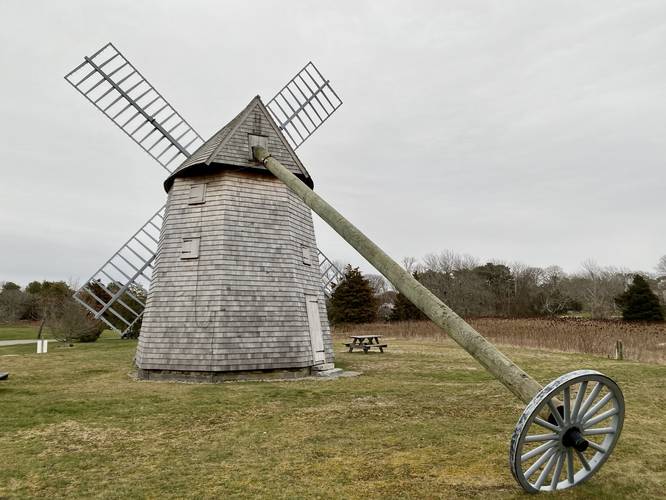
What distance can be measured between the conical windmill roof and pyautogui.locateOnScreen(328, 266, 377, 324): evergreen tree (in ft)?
89.9

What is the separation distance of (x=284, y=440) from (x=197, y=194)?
7.44 m

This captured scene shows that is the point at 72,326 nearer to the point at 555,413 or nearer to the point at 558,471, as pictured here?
the point at 558,471

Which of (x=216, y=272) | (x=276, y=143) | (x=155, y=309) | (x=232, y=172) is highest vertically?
(x=276, y=143)

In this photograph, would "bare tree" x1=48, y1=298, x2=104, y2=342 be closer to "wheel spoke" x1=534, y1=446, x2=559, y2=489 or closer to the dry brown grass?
the dry brown grass

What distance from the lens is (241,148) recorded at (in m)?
11.8

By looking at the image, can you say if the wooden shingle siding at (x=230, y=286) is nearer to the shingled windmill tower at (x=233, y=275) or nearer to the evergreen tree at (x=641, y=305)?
the shingled windmill tower at (x=233, y=275)

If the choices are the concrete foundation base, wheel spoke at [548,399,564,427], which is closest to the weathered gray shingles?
the concrete foundation base

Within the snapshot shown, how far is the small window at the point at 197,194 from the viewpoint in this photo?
1176 centimetres

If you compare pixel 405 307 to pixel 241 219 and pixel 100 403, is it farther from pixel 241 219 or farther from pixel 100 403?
pixel 100 403

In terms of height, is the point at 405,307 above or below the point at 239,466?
above

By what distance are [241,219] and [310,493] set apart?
315 inches

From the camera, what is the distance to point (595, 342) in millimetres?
19531

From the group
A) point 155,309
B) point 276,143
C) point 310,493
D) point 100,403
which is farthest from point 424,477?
point 276,143

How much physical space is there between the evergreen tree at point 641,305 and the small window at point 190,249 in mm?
35120
